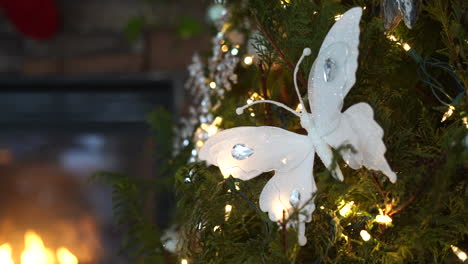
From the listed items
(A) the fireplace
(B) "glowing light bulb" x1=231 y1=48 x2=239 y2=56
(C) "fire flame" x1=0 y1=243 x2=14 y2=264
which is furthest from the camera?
(A) the fireplace

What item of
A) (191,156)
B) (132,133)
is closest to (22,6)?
(132,133)

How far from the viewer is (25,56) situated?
151 cm

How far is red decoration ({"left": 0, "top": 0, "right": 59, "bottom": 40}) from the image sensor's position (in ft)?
4.59

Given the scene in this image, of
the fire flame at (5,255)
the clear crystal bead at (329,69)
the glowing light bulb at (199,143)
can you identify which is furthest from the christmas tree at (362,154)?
the fire flame at (5,255)

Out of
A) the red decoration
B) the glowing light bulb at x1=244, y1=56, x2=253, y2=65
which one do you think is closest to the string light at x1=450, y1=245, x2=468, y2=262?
the glowing light bulb at x1=244, y1=56, x2=253, y2=65

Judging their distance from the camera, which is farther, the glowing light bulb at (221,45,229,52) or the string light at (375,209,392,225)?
the glowing light bulb at (221,45,229,52)

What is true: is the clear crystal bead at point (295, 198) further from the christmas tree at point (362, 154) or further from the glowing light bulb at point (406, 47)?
the glowing light bulb at point (406, 47)

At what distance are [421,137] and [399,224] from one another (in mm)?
83

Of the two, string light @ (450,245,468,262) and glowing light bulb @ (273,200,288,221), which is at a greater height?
glowing light bulb @ (273,200,288,221)

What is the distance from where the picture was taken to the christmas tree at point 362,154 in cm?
42

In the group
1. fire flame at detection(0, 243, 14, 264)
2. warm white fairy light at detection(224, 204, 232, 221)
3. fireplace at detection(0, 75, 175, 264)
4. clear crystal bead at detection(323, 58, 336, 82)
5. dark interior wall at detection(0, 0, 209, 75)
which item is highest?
dark interior wall at detection(0, 0, 209, 75)

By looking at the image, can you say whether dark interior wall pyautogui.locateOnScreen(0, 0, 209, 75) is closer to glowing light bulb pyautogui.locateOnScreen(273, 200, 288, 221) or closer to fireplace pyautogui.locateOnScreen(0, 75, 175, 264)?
fireplace pyautogui.locateOnScreen(0, 75, 175, 264)

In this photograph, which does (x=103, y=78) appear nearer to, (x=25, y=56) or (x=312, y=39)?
(x=25, y=56)

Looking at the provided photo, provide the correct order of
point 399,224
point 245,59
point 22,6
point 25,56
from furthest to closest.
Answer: point 25,56 → point 22,6 → point 245,59 → point 399,224
